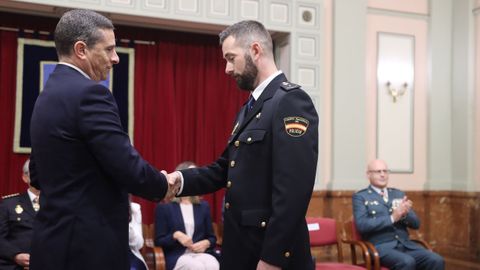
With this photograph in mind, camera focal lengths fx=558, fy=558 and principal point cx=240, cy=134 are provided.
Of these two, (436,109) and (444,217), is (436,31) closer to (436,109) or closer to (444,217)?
(436,109)

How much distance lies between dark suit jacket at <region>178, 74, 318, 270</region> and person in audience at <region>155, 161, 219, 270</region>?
7.24 feet

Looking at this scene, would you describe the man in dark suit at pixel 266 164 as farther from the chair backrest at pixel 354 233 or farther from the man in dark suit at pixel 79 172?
the chair backrest at pixel 354 233

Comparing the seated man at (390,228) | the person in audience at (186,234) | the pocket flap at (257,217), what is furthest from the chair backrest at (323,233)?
the pocket flap at (257,217)

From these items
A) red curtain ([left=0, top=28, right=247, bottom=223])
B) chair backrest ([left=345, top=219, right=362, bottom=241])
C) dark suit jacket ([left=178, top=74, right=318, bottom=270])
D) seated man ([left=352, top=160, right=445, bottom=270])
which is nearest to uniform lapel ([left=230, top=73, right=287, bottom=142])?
dark suit jacket ([left=178, top=74, right=318, bottom=270])

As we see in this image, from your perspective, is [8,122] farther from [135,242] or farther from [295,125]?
[295,125]

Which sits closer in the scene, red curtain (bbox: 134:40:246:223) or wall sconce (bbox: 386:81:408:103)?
red curtain (bbox: 134:40:246:223)

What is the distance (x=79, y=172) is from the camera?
6.39 feet

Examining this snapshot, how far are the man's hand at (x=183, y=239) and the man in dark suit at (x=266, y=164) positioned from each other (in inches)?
89.2

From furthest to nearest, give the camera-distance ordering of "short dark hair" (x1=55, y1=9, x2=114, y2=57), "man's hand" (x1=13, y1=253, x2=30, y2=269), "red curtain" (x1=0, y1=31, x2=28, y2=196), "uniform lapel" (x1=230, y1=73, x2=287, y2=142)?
"red curtain" (x1=0, y1=31, x2=28, y2=196) → "man's hand" (x1=13, y1=253, x2=30, y2=269) → "uniform lapel" (x1=230, y1=73, x2=287, y2=142) → "short dark hair" (x1=55, y1=9, x2=114, y2=57)

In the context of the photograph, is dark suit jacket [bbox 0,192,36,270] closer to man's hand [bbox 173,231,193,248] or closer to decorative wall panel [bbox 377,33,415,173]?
man's hand [bbox 173,231,193,248]

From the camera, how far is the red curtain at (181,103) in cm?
601

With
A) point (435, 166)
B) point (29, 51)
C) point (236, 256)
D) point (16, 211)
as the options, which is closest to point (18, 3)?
point (29, 51)

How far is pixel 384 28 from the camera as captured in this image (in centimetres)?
656

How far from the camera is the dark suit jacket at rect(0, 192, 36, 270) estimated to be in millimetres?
3920
